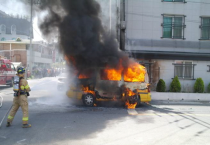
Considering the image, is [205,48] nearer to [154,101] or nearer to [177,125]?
[154,101]

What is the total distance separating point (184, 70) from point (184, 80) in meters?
0.71

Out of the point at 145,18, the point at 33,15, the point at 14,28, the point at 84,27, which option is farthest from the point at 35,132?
the point at 14,28

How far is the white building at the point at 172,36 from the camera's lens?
1325 centimetres

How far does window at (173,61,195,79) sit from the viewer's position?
1347 cm

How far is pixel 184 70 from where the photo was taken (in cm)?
1352

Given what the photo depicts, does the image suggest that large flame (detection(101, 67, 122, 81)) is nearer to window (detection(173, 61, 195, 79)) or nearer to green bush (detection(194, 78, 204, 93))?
window (detection(173, 61, 195, 79))

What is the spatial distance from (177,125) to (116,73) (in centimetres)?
362

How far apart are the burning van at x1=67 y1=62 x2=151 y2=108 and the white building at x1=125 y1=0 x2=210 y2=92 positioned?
4656 millimetres

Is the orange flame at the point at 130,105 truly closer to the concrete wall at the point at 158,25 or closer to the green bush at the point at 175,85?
the green bush at the point at 175,85

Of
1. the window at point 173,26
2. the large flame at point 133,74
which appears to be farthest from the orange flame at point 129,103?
the window at point 173,26

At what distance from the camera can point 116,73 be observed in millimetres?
A: 8703

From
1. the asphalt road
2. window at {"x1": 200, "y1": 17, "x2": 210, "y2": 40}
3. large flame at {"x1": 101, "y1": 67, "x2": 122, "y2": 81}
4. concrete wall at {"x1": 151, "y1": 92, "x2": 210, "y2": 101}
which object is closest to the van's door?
the asphalt road

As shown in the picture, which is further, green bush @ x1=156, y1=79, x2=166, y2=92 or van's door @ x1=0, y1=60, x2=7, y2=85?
van's door @ x1=0, y1=60, x2=7, y2=85

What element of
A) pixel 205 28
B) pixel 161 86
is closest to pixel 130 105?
pixel 161 86
